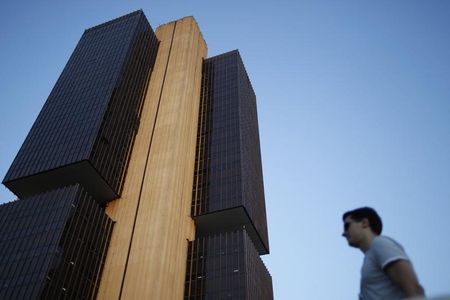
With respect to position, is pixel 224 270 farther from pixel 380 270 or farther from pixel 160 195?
pixel 380 270

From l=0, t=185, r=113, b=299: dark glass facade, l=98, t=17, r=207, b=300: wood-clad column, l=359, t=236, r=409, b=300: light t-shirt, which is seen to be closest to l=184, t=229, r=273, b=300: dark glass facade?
l=98, t=17, r=207, b=300: wood-clad column

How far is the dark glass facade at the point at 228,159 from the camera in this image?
3329 inches

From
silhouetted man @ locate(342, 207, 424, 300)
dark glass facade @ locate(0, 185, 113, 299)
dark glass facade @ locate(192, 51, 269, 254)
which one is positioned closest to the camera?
silhouetted man @ locate(342, 207, 424, 300)

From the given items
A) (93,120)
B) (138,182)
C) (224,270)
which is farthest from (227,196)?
(93,120)

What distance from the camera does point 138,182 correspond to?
83.2m

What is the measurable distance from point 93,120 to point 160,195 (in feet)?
70.2

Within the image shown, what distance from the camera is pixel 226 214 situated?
84375mm

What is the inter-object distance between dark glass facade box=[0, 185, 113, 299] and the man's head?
5870 cm

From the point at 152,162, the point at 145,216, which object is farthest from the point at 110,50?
the point at 145,216

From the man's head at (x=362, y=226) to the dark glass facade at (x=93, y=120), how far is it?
7524cm

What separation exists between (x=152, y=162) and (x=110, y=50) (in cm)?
3475

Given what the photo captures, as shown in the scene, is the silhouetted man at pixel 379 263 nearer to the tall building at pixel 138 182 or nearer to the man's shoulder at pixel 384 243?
the man's shoulder at pixel 384 243

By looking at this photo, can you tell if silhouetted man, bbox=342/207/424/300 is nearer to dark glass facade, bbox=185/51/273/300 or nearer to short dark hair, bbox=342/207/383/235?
short dark hair, bbox=342/207/383/235

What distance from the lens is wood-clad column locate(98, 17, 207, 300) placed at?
66794 millimetres
